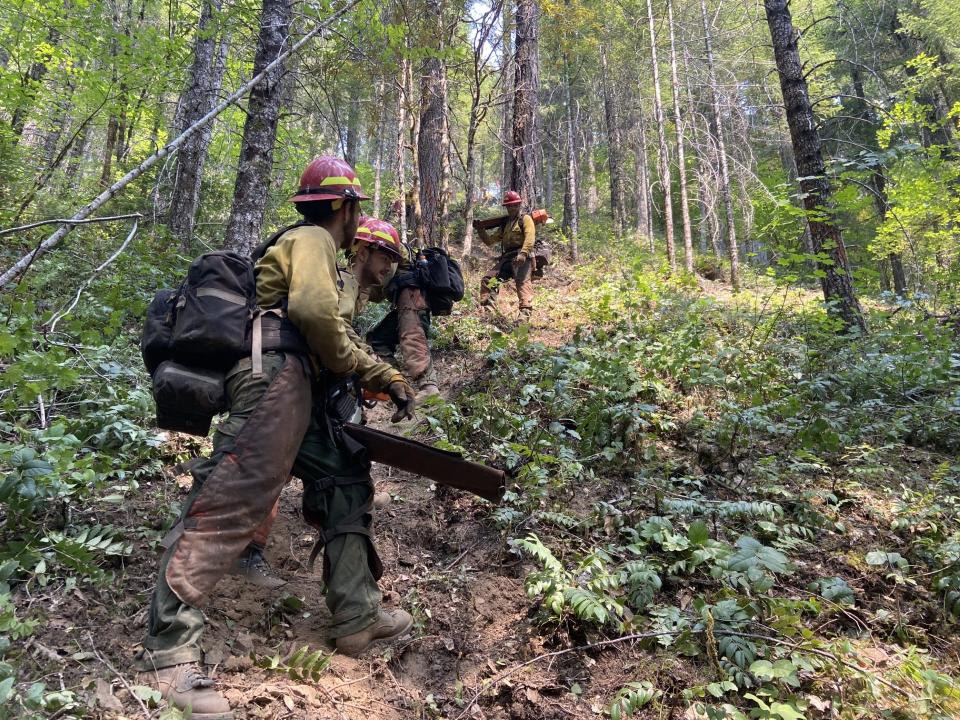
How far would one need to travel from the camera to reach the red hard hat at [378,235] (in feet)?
19.5

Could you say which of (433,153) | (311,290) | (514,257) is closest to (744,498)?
(311,290)

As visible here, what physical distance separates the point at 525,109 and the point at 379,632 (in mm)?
11333

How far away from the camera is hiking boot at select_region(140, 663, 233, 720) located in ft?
7.09

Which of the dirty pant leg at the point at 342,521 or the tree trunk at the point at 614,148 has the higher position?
the tree trunk at the point at 614,148

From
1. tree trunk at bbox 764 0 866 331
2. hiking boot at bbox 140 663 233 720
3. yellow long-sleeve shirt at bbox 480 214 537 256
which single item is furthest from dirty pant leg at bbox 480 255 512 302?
hiking boot at bbox 140 663 233 720

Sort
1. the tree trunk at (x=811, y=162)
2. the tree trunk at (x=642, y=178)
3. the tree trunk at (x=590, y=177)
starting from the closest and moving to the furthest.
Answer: the tree trunk at (x=811, y=162) < the tree trunk at (x=642, y=178) < the tree trunk at (x=590, y=177)

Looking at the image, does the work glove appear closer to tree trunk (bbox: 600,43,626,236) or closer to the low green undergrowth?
the low green undergrowth

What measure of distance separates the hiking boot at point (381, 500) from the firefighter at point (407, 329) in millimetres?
1746

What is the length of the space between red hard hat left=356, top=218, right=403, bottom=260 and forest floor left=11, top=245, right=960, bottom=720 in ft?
10.1

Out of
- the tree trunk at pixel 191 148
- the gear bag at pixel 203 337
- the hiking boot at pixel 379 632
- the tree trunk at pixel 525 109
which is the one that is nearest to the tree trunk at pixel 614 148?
the tree trunk at pixel 525 109

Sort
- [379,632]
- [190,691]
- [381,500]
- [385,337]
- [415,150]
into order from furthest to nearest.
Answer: [415,150] < [385,337] < [381,500] < [379,632] < [190,691]

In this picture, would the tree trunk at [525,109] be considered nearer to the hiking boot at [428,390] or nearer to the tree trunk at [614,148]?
the hiking boot at [428,390]

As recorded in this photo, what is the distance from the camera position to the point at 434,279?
6512 millimetres

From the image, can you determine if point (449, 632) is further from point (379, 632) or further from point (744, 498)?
point (744, 498)
